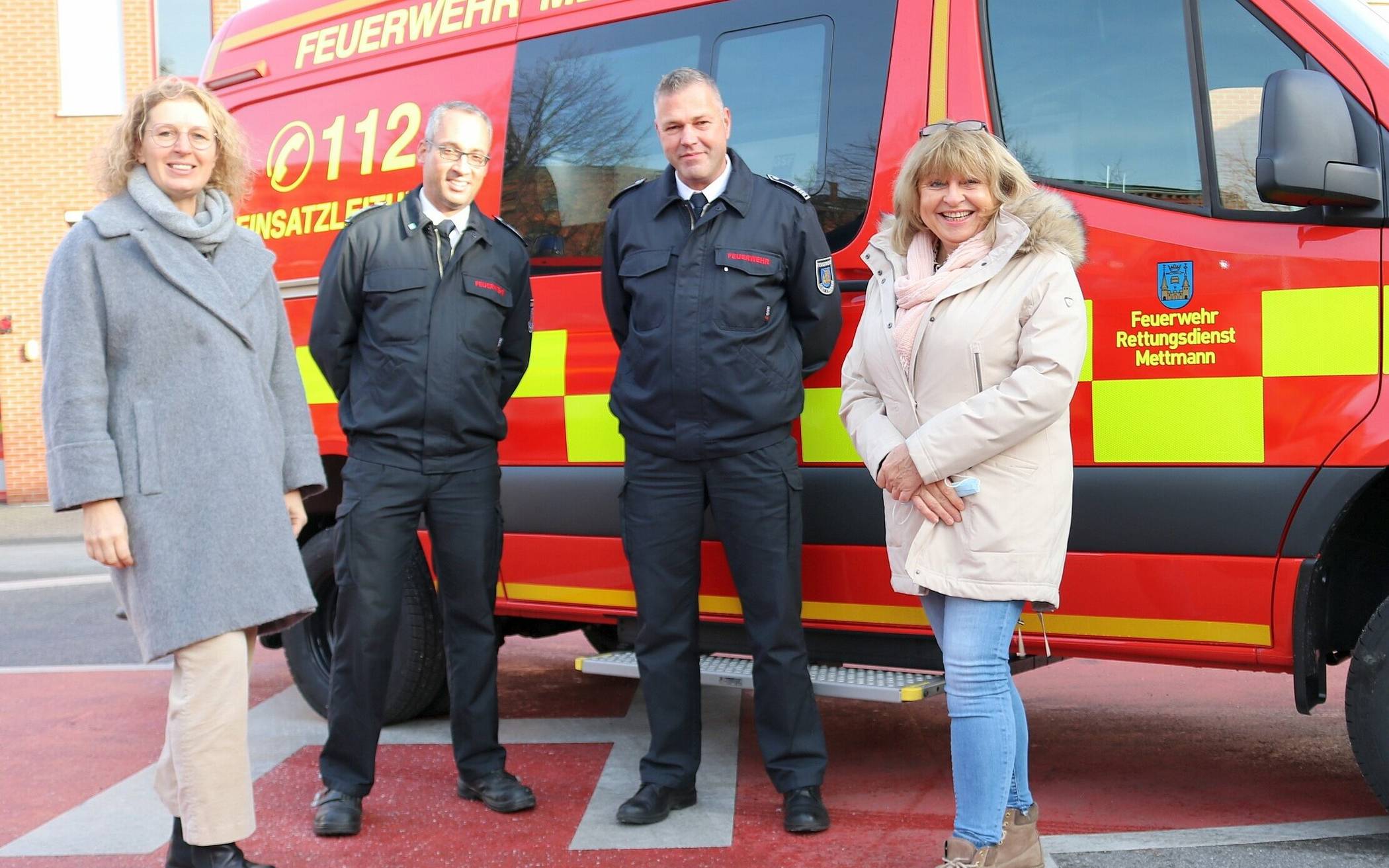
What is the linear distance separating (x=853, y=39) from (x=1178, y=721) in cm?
252

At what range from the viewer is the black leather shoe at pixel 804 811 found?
3.49m

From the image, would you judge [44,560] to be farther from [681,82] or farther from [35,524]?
[681,82]

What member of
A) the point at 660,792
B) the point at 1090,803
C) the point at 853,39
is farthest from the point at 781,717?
the point at 853,39

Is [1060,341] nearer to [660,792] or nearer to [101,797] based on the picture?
[660,792]

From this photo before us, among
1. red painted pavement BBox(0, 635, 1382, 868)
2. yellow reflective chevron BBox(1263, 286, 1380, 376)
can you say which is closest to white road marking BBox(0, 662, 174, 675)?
red painted pavement BBox(0, 635, 1382, 868)

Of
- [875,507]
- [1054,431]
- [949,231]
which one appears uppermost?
[949,231]

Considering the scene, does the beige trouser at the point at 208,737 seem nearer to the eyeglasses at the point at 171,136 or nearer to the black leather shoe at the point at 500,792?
the black leather shoe at the point at 500,792

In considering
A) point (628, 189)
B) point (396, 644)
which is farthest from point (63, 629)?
point (628, 189)

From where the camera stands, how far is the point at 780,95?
12.4 feet

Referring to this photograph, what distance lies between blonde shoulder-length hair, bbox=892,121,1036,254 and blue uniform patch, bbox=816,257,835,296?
0.46 meters

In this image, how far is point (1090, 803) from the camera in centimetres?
371

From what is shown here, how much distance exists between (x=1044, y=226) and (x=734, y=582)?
126 cm

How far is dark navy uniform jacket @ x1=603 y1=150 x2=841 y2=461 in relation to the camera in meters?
3.47

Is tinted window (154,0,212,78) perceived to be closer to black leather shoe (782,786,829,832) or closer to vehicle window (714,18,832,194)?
vehicle window (714,18,832,194)
